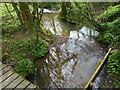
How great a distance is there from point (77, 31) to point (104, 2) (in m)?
3.33

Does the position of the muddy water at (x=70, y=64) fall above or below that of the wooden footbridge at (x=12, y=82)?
below

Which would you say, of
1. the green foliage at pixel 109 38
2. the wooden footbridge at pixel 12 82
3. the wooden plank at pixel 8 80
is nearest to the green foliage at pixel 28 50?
the wooden footbridge at pixel 12 82

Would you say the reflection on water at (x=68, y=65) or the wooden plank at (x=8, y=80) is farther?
the reflection on water at (x=68, y=65)

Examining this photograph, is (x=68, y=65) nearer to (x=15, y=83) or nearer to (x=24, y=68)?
(x=24, y=68)

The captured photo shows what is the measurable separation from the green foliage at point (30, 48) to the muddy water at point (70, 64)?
0.34 metres

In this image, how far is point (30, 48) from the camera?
5930mm

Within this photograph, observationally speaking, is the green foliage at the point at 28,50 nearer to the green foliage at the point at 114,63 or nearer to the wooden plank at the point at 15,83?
the wooden plank at the point at 15,83

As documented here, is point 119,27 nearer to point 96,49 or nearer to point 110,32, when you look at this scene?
point 110,32

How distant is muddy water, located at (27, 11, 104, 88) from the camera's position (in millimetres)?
4375

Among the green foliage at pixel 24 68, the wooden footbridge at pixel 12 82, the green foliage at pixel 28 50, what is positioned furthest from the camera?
the green foliage at pixel 28 50

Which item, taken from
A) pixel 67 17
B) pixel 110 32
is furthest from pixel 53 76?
pixel 67 17

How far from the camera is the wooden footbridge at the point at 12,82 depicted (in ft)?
11.6

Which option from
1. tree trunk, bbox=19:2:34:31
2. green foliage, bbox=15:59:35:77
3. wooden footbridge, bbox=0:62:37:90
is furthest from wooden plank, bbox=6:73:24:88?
tree trunk, bbox=19:2:34:31

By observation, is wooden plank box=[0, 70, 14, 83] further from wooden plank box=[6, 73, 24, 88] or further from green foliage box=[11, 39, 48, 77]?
green foliage box=[11, 39, 48, 77]
